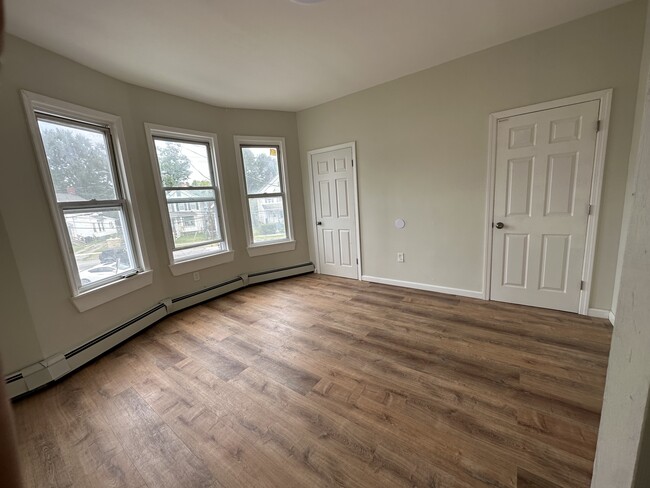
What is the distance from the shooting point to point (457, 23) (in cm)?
219

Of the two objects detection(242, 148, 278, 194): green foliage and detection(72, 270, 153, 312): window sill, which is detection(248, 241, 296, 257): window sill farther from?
detection(72, 270, 153, 312): window sill

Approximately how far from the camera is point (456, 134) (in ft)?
9.56

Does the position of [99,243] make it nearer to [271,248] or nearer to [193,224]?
[193,224]

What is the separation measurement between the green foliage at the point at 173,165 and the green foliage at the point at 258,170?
807mm

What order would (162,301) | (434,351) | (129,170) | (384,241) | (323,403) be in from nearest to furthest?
(323,403) < (434,351) < (129,170) < (162,301) < (384,241)

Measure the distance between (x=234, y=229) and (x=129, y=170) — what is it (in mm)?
1410

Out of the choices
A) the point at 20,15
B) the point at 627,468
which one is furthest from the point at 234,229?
the point at 627,468

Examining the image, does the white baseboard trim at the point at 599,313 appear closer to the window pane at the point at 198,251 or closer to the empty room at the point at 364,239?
the empty room at the point at 364,239

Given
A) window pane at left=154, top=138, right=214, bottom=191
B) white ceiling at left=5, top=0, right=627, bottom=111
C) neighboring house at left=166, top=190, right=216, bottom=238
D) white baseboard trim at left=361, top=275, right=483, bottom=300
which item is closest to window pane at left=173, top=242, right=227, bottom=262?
neighboring house at left=166, top=190, right=216, bottom=238

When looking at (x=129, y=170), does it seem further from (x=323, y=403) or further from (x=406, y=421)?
(x=406, y=421)

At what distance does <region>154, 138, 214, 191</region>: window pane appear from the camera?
317 cm

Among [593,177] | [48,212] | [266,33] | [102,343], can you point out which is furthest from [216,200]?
[593,177]

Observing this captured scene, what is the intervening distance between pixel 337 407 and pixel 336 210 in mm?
2782

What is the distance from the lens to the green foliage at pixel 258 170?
393cm
